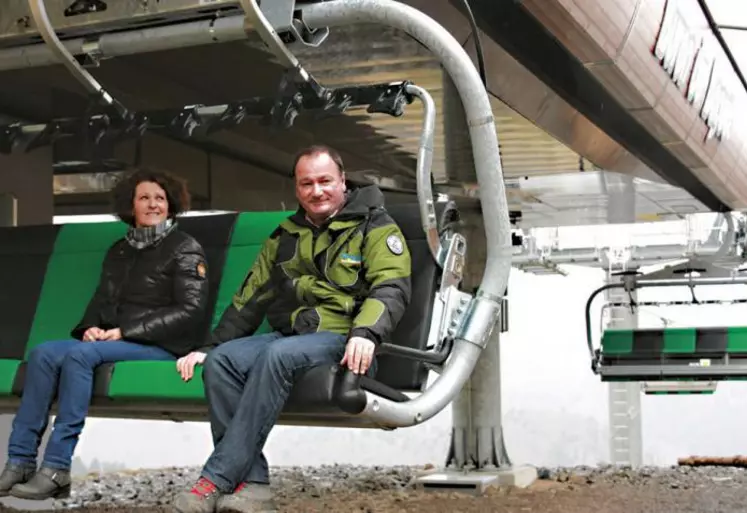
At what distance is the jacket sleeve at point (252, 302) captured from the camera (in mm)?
2959

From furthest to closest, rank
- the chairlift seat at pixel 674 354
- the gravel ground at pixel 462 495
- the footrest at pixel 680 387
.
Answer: the footrest at pixel 680 387 < the chairlift seat at pixel 674 354 < the gravel ground at pixel 462 495

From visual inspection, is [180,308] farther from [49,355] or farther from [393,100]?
[393,100]

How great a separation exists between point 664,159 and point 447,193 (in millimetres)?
2346

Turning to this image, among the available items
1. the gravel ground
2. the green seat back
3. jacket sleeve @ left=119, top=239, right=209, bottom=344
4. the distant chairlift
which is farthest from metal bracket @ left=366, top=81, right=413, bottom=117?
the distant chairlift

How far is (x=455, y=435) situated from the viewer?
333 inches

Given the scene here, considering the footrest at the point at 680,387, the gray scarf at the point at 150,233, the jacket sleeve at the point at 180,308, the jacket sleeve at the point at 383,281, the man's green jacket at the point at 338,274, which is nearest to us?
the jacket sleeve at the point at 383,281

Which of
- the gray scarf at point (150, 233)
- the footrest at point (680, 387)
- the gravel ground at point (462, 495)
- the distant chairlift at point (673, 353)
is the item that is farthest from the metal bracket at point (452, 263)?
the footrest at point (680, 387)

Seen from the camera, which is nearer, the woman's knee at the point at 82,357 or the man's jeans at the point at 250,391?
the man's jeans at the point at 250,391

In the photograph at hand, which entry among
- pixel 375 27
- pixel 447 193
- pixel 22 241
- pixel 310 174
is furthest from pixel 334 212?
pixel 447 193

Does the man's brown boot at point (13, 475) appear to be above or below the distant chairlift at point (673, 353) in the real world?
below

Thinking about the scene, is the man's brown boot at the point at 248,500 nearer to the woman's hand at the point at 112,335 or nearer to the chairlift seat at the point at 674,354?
the woman's hand at the point at 112,335

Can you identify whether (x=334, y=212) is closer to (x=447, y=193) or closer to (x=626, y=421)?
(x=447, y=193)

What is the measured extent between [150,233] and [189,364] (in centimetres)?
63

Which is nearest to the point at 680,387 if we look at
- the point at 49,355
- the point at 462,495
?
the point at 462,495
